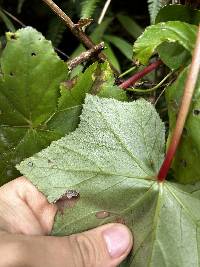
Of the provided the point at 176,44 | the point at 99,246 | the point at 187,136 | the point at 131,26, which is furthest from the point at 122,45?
the point at 99,246

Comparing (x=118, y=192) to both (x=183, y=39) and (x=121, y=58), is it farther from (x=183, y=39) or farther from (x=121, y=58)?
(x=121, y=58)

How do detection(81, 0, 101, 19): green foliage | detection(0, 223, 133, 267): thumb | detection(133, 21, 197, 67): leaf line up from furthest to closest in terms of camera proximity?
detection(81, 0, 101, 19): green foliage, detection(133, 21, 197, 67): leaf, detection(0, 223, 133, 267): thumb

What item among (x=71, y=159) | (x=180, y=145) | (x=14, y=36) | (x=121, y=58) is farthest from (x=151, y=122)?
(x=121, y=58)

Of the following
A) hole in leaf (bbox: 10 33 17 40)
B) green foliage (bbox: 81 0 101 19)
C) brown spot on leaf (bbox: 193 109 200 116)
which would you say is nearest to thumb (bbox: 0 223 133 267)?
brown spot on leaf (bbox: 193 109 200 116)

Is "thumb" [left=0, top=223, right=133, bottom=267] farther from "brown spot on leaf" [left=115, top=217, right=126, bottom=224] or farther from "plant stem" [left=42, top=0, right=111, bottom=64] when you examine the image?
"plant stem" [left=42, top=0, right=111, bottom=64]

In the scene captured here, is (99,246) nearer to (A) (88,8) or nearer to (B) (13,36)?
(B) (13,36)

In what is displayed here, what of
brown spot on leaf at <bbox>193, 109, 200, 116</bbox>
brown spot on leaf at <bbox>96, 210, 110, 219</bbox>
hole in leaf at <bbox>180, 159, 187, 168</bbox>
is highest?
brown spot on leaf at <bbox>193, 109, 200, 116</bbox>

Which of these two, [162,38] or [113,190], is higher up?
[162,38]
